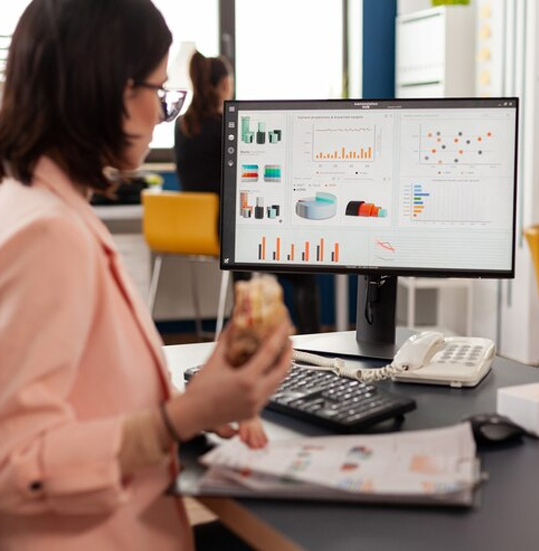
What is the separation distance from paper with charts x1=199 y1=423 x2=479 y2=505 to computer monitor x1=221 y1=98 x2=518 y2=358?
63 centimetres

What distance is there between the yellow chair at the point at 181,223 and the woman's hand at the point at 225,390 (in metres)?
3.60

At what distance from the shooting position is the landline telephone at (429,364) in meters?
1.64

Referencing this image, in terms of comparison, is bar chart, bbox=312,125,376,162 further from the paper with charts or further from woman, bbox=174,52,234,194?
woman, bbox=174,52,234,194

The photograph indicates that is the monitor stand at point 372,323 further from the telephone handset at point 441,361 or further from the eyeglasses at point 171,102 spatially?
the eyeglasses at point 171,102

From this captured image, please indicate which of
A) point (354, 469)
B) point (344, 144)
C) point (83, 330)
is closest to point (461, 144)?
point (344, 144)

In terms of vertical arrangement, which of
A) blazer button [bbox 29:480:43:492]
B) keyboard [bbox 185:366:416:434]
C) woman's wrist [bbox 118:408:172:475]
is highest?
woman's wrist [bbox 118:408:172:475]

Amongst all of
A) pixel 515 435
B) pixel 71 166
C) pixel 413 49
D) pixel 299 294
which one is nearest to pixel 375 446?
pixel 515 435

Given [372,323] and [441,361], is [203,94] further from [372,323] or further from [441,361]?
[441,361]

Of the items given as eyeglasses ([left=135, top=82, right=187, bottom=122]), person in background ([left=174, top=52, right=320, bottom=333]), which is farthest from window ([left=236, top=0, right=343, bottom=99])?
eyeglasses ([left=135, top=82, right=187, bottom=122])

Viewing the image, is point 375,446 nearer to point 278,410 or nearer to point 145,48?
point 278,410

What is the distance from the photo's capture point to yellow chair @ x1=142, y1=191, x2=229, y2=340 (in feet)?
15.3

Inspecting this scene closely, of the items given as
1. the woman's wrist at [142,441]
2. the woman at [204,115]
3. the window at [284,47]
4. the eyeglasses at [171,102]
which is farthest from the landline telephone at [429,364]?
the window at [284,47]

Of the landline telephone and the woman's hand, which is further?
the landline telephone

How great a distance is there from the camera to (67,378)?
1.04 metres
